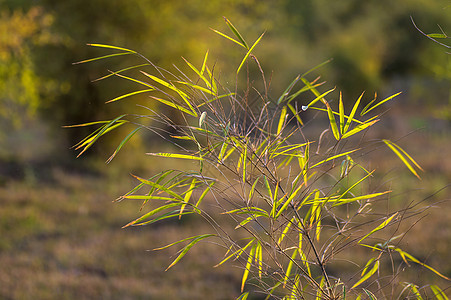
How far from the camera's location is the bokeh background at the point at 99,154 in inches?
239

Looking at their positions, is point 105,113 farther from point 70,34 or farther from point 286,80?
point 286,80

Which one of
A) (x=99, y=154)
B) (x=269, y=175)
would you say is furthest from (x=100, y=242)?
(x=269, y=175)

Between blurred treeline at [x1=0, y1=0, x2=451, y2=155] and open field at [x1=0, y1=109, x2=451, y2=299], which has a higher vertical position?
blurred treeline at [x1=0, y1=0, x2=451, y2=155]

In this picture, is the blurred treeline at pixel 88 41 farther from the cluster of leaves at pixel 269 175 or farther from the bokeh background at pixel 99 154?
the cluster of leaves at pixel 269 175

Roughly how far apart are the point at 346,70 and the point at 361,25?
4.04m

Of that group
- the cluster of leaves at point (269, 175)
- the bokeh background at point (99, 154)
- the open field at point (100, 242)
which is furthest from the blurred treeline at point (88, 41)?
the cluster of leaves at point (269, 175)

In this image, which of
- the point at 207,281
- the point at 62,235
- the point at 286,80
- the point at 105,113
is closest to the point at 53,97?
the point at 105,113

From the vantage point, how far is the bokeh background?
6.08 m

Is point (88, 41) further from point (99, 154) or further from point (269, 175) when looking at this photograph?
point (269, 175)

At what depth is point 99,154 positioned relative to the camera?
1152 centimetres

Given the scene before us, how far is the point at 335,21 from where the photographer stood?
25.3 meters

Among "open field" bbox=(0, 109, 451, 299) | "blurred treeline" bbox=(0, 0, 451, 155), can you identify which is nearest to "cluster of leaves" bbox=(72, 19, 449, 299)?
"open field" bbox=(0, 109, 451, 299)

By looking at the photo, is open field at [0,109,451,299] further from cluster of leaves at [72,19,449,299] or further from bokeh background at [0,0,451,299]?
cluster of leaves at [72,19,449,299]

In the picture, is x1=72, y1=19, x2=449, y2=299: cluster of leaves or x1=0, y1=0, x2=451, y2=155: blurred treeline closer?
x1=72, y1=19, x2=449, y2=299: cluster of leaves
